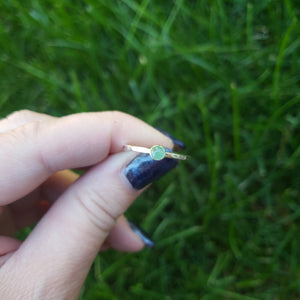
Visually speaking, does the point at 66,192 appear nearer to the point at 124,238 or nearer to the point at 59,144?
the point at 59,144

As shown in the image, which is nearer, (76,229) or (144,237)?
(76,229)

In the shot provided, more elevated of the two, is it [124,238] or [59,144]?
[59,144]

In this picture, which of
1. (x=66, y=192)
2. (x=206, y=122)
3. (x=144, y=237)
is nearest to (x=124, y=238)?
(x=144, y=237)

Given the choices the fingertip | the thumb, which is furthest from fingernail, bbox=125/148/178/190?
A: the fingertip

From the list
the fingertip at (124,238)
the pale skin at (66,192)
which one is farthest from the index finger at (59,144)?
the fingertip at (124,238)

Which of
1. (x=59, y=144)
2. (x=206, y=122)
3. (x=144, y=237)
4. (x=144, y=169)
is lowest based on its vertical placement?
(x=144, y=237)

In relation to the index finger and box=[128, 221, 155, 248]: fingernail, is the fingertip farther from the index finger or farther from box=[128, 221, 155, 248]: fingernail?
the index finger
